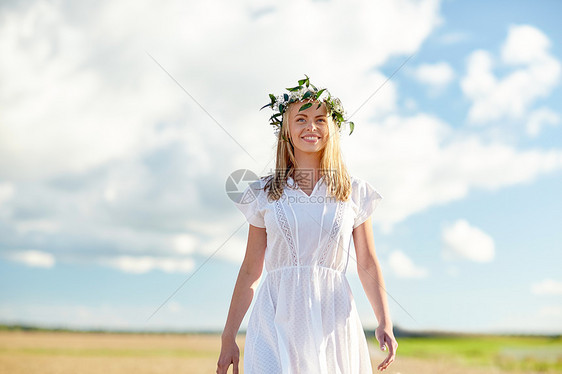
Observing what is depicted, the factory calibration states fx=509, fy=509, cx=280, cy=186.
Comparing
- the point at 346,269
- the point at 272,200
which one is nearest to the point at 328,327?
the point at 346,269

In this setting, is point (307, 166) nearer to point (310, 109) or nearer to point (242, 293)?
point (310, 109)

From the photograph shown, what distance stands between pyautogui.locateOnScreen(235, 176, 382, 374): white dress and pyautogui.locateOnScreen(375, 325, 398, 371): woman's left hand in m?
0.12

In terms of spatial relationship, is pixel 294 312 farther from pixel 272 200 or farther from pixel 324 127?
pixel 324 127

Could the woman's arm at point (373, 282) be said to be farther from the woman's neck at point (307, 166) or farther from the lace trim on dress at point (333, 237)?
the woman's neck at point (307, 166)

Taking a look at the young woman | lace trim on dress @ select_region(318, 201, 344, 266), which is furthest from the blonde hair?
lace trim on dress @ select_region(318, 201, 344, 266)

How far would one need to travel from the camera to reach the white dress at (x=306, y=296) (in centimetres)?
287

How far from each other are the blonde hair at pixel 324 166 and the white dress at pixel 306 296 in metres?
0.06

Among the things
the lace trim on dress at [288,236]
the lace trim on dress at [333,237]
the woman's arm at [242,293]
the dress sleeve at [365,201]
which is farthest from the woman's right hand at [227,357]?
the dress sleeve at [365,201]

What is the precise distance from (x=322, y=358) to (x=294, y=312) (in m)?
0.30

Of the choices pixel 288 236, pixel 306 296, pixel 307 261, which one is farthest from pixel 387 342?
pixel 288 236

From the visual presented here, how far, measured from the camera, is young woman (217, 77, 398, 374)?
2.91 meters

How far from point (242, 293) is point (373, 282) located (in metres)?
0.80

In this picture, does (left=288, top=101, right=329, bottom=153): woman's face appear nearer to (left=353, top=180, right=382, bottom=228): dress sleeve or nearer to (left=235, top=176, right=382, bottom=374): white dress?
(left=235, top=176, right=382, bottom=374): white dress

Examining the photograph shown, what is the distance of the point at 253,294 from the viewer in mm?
3156
